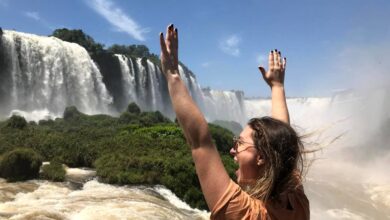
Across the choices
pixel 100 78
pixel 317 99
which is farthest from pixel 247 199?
pixel 317 99

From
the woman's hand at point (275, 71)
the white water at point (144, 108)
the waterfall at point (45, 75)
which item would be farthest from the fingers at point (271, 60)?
the waterfall at point (45, 75)

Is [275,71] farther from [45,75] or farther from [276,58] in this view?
[45,75]

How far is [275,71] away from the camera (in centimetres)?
266

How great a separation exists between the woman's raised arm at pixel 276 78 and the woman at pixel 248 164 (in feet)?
1.82

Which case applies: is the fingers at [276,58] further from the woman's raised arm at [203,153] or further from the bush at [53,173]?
the bush at [53,173]

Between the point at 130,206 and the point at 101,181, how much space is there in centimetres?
424

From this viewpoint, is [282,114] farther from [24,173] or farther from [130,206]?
[24,173]

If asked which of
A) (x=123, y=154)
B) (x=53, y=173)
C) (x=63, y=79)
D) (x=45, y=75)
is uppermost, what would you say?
(x=45, y=75)

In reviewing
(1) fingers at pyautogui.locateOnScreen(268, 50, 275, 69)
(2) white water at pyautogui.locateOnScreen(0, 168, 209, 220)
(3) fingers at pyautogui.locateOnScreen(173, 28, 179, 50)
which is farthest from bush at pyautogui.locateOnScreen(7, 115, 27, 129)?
(3) fingers at pyautogui.locateOnScreen(173, 28, 179, 50)

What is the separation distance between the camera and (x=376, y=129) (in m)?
49.7

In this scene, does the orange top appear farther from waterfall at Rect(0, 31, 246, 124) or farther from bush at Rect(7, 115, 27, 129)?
waterfall at Rect(0, 31, 246, 124)

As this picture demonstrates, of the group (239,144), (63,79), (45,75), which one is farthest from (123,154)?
(63,79)

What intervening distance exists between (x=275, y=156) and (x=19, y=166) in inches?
495

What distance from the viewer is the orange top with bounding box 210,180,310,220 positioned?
1.63m
